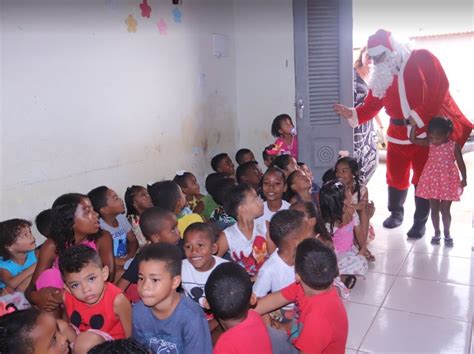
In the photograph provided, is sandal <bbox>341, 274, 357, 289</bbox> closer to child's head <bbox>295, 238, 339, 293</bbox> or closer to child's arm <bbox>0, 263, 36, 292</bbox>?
child's head <bbox>295, 238, 339, 293</bbox>

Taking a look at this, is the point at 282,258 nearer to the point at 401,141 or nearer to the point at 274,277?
the point at 274,277

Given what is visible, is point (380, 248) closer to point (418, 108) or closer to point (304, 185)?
point (304, 185)

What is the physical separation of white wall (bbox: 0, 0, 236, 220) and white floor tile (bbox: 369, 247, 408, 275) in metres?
1.64

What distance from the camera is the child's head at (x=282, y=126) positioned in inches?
170

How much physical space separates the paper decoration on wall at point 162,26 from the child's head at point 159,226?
1801mm

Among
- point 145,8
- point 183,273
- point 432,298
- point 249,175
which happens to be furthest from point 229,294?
point 145,8

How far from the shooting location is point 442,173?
355 centimetres

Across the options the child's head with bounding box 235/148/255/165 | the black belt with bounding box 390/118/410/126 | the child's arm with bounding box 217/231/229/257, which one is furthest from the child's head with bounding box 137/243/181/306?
the black belt with bounding box 390/118/410/126

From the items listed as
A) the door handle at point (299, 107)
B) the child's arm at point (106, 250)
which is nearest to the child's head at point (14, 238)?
the child's arm at point (106, 250)

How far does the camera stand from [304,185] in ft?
10.4

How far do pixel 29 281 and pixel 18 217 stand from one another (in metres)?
0.41

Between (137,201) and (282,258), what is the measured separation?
1.21m

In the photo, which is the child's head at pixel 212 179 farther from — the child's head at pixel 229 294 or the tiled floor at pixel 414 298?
the child's head at pixel 229 294

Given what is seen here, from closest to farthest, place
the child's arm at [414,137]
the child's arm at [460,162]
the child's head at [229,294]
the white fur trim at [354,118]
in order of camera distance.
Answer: the child's head at [229,294] → the child's arm at [460,162] → the child's arm at [414,137] → the white fur trim at [354,118]
